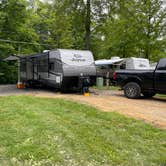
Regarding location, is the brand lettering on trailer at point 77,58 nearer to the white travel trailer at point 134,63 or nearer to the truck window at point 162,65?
the truck window at point 162,65

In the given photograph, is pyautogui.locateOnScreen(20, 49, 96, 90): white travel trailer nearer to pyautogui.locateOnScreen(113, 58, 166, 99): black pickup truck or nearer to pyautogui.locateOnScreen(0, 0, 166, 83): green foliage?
pyautogui.locateOnScreen(113, 58, 166, 99): black pickup truck

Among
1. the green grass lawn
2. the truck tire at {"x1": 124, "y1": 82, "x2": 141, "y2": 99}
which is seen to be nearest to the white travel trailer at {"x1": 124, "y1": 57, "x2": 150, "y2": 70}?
the truck tire at {"x1": 124, "y1": 82, "x2": 141, "y2": 99}

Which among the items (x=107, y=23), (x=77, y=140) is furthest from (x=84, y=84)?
(x=77, y=140)

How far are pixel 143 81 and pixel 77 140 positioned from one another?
6.85 m

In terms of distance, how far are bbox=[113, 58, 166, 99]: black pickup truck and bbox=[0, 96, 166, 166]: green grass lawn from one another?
170 inches

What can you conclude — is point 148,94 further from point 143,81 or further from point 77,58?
point 77,58

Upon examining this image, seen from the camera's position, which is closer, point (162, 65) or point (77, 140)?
point (77, 140)

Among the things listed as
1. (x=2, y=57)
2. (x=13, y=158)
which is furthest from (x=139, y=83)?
(x=2, y=57)

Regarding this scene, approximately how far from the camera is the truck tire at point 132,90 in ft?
35.2

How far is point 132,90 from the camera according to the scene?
10.9 m

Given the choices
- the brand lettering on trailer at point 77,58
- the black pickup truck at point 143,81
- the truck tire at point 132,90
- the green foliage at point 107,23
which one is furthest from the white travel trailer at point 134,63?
the truck tire at point 132,90

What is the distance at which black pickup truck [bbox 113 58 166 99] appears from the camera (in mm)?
10070

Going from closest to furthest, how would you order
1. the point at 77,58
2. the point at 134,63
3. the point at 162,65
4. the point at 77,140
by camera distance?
1. the point at 77,140
2. the point at 162,65
3. the point at 77,58
4. the point at 134,63

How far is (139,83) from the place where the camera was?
425 inches
